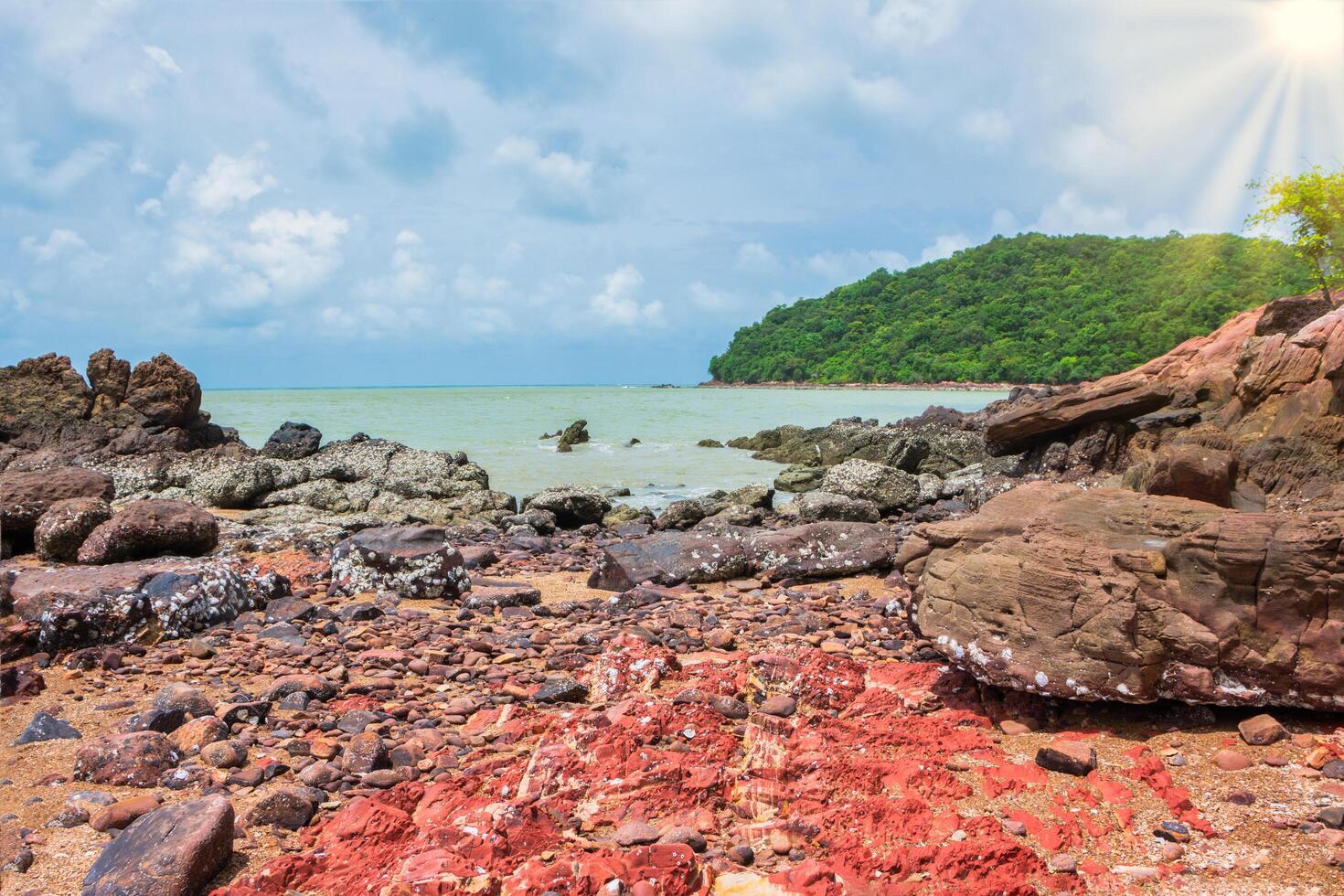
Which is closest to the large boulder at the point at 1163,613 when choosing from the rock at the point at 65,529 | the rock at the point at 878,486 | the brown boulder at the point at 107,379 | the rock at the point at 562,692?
the rock at the point at 562,692

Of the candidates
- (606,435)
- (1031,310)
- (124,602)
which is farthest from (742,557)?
(1031,310)

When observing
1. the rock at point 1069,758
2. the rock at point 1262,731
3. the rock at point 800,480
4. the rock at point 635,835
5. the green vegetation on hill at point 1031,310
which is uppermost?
the green vegetation on hill at point 1031,310

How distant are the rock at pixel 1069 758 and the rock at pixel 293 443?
2383 centimetres

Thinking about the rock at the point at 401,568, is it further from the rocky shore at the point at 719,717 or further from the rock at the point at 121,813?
the rock at the point at 121,813

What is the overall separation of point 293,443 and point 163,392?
3.76 meters

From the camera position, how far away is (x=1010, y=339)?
9044 cm

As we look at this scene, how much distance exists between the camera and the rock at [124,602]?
6051mm

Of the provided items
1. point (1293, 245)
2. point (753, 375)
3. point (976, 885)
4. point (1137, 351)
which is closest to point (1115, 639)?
point (976, 885)

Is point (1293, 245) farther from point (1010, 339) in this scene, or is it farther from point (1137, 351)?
point (1010, 339)

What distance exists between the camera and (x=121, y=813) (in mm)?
3600

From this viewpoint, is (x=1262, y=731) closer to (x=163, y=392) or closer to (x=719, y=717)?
(x=719, y=717)

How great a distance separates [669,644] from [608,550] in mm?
3114

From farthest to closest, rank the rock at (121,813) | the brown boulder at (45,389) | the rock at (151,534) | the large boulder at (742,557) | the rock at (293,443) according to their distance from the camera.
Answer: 1. the rock at (293,443)
2. the brown boulder at (45,389)
3. the rock at (151,534)
4. the large boulder at (742,557)
5. the rock at (121,813)

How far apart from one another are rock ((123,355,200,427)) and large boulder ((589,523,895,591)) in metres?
18.9
